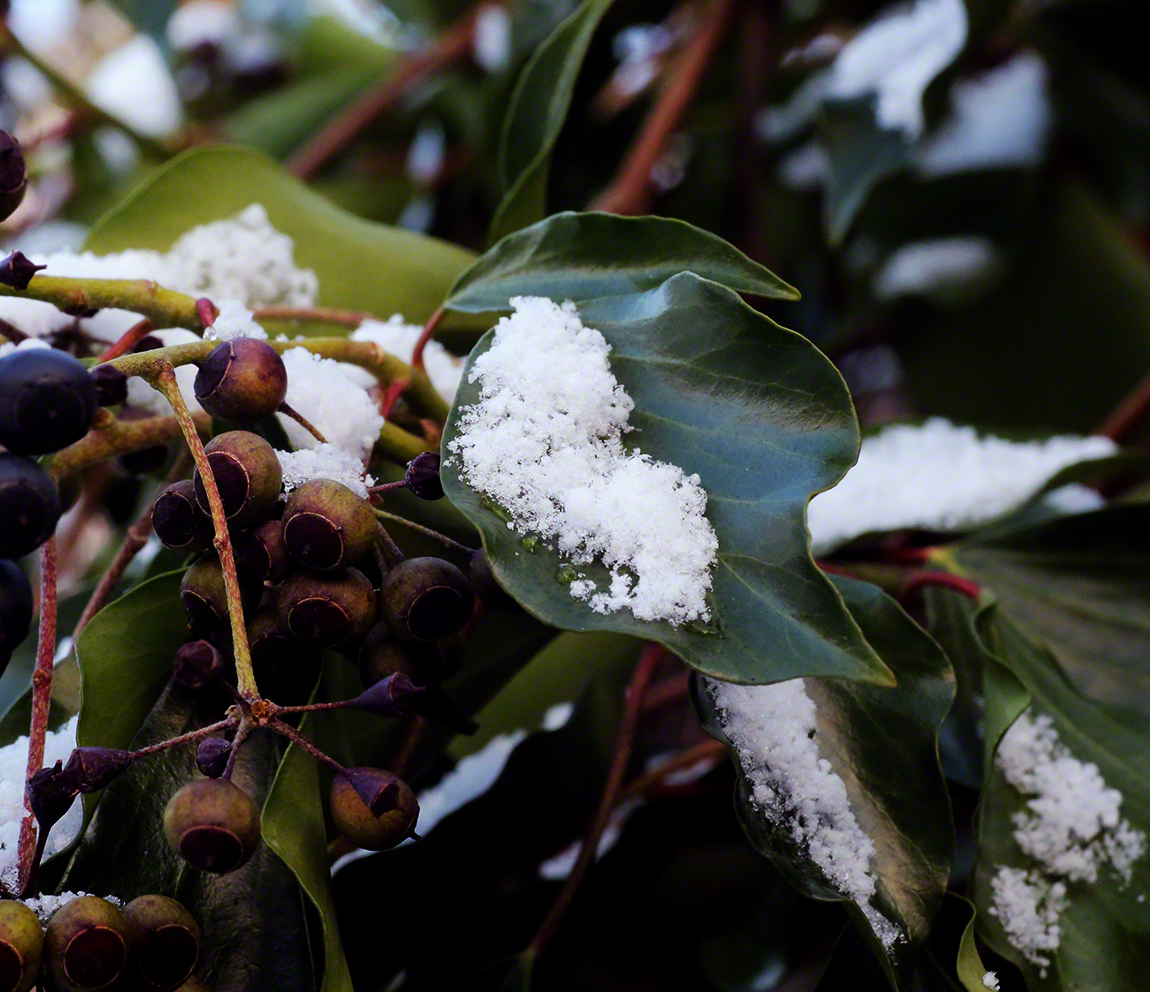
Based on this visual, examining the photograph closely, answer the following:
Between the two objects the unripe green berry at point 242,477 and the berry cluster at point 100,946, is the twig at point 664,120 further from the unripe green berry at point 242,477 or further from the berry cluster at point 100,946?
the berry cluster at point 100,946

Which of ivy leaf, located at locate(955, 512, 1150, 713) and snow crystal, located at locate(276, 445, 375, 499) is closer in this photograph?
snow crystal, located at locate(276, 445, 375, 499)

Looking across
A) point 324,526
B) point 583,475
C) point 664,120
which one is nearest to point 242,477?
point 324,526

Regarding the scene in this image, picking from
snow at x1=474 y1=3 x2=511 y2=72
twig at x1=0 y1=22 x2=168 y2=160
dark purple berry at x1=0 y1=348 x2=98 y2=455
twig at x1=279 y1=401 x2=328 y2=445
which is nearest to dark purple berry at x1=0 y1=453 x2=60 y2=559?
dark purple berry at x1=0 y1=348 x2=98 y2=455

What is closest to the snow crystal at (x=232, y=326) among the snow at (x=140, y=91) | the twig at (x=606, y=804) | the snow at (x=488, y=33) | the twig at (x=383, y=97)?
the twig at (x=606, y=804)

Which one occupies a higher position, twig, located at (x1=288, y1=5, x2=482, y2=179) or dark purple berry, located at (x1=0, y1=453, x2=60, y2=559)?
dark purple berry, located at (x1=0, y1=453, x2=60, y2=559)

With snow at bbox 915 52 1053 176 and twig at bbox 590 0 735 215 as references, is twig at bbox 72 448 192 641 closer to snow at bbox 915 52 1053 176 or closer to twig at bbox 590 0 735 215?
twig at bbox 590 0 735 215

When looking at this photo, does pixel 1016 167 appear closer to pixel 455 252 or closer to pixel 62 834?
pixel 455 252

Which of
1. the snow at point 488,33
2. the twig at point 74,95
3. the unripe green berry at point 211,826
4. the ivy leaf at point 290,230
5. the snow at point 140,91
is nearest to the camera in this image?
the unripe green berry at point 211,826
